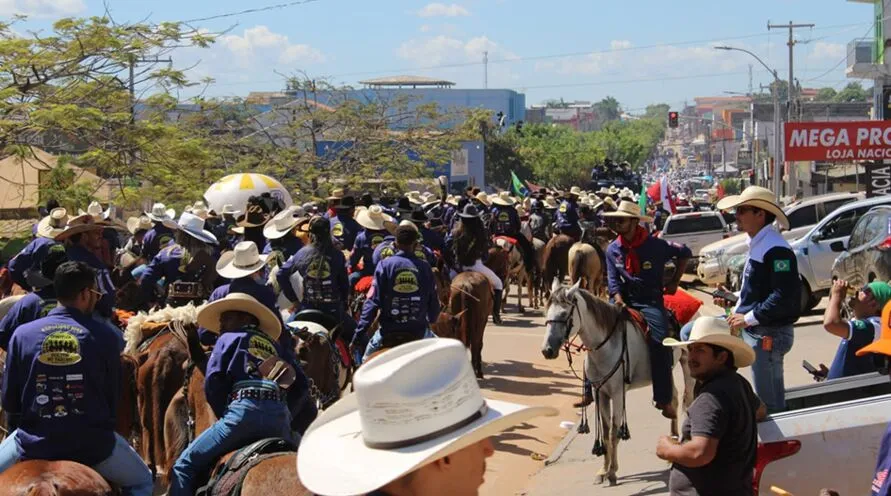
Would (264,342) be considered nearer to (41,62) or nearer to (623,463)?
(623,463)

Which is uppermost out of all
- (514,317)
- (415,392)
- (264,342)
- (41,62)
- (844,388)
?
(41,62)

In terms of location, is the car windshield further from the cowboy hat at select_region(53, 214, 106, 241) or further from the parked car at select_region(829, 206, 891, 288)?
the cowboy hat at select_region(53, 214, 106, 241)

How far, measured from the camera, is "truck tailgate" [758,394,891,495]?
22.6 ft

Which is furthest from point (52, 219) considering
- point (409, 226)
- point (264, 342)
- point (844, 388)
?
point (844, 388)

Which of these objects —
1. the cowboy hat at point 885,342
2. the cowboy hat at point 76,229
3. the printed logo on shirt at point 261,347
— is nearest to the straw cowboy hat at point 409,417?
the cowboy hat at point 885,342

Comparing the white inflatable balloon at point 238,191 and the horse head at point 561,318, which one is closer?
the horse head at point 561,318

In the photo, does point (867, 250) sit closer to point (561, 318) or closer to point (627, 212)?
point (627, 212)

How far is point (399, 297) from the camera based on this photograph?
36.4 ft

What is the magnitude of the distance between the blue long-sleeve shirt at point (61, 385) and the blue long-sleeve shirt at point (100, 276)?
9.92 feet

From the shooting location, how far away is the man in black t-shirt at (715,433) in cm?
572

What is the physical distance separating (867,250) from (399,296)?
8539 mm

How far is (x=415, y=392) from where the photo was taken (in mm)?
3004

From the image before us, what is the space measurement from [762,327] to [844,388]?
708 mm

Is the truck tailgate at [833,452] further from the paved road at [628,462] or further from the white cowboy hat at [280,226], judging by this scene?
the white cowboy hat at [280,226]
